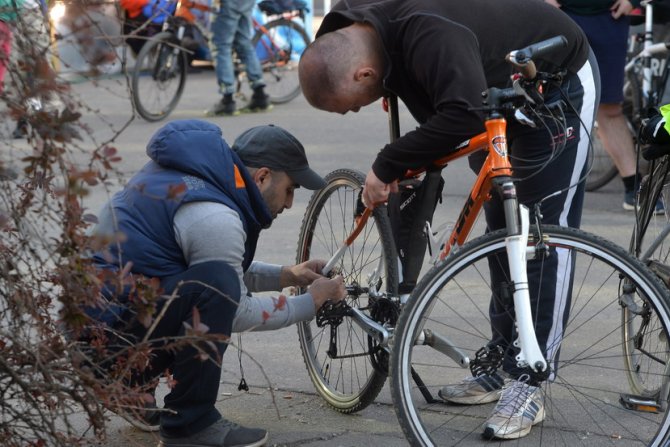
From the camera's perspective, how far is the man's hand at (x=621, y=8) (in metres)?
6.55

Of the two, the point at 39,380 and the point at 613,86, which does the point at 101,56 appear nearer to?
the point at 39,380

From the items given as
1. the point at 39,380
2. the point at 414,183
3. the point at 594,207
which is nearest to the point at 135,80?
the point at 594,207

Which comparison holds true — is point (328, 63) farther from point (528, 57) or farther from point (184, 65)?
point (184, 65)

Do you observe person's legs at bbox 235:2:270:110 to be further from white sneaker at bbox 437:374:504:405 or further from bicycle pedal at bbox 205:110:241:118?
white sneaker at bbox 437:374:504:405

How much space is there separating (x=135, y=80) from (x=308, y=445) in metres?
6.38

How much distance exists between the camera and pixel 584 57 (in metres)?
3.98

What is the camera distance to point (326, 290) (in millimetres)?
3959

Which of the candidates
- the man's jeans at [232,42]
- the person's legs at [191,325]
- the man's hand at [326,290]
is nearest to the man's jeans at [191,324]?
the person's legs at [191,325]

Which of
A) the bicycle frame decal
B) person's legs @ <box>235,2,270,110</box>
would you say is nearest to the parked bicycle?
the bicycle frame decal

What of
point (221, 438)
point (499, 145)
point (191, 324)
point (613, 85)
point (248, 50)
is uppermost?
point (499, 145)

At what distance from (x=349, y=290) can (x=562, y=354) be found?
41.8 inches

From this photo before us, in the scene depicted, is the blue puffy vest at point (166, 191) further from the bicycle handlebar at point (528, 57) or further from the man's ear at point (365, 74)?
the bicycle handlebar at point (528, 57)

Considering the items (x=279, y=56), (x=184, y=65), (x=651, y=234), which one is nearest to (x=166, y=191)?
(x=651, y=234)

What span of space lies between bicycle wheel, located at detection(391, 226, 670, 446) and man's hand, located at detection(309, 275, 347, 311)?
0.33 meters
